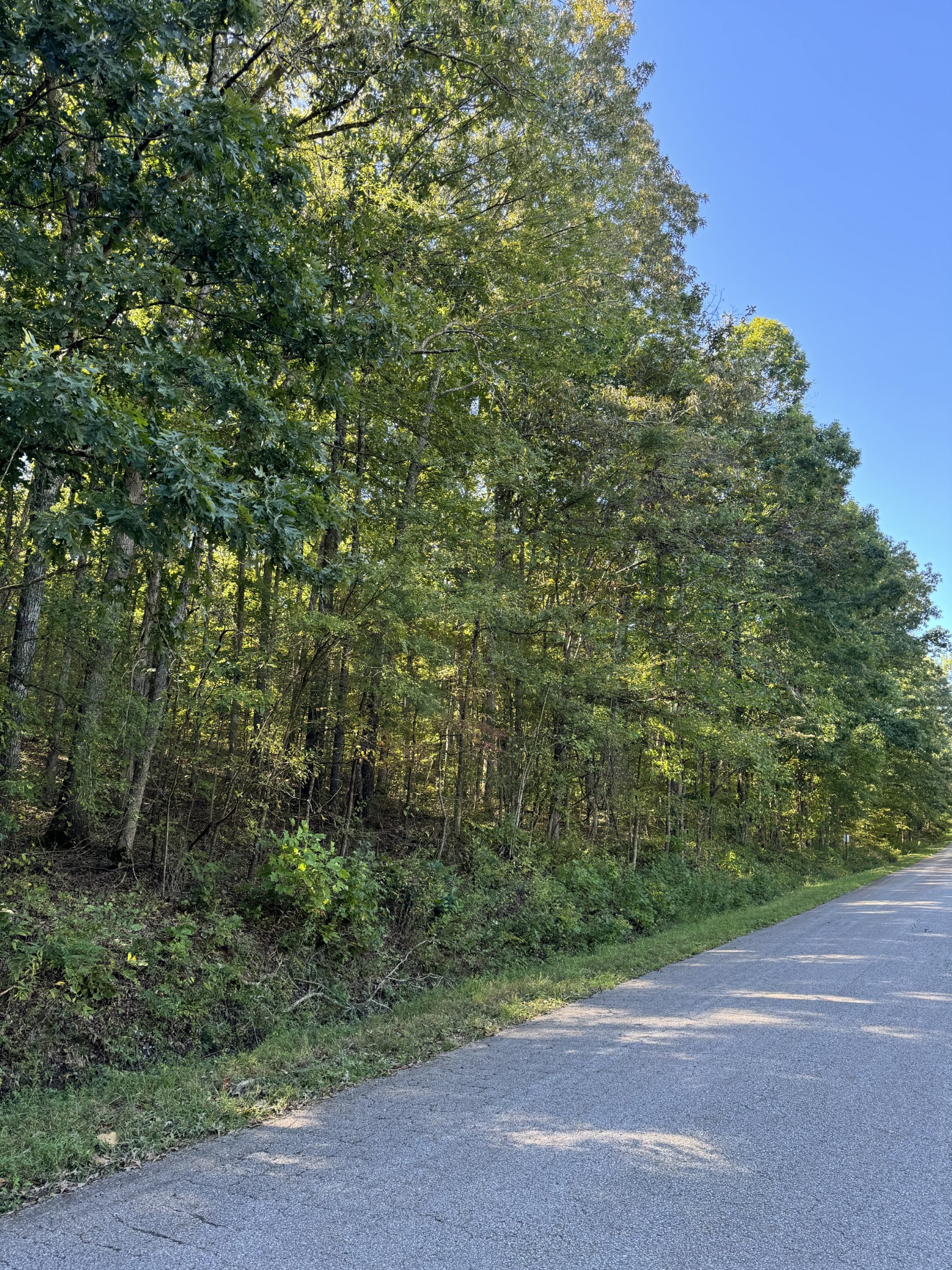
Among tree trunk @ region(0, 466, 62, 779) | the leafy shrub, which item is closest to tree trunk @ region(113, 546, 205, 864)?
tree trunk @ region(0, 466, 62, 779)

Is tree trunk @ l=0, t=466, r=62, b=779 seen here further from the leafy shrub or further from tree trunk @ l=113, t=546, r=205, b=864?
the leafy shrub

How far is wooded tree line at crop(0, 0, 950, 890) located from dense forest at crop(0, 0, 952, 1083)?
55mm

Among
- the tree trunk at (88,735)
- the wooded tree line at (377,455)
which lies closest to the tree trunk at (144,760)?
the wooded tree line at (377,455)

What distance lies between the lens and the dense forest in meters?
5.19

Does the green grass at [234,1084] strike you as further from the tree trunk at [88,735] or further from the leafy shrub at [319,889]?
the tree trunk at [88,735]

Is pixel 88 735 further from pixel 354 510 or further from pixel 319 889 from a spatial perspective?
pixel 354 510

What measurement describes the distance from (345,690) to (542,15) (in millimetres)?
8708

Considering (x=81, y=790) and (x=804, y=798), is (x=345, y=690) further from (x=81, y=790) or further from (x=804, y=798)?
(x=804, y=798)

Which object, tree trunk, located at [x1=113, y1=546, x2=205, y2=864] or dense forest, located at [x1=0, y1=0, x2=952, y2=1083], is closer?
dense forest, located at [x1=0, y1=0, x2=952, y2=1083]

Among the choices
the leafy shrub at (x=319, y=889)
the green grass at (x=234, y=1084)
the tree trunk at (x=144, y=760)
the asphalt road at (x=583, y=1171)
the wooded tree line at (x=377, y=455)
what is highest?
the wooded tree line at (x=377, y=455)

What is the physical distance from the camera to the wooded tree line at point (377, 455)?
5.11 meters

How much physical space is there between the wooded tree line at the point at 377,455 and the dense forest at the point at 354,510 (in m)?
0.05

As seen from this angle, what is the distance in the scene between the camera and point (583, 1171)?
11.6 feet

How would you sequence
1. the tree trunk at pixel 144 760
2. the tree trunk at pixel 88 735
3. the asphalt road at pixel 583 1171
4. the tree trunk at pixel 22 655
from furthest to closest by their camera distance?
the tree trunk at pixel 144 760 < the tree trunk at pixel 88 735 < the tree trunk at pixel 22 655 < the asphalt road at pixel 583 1171
